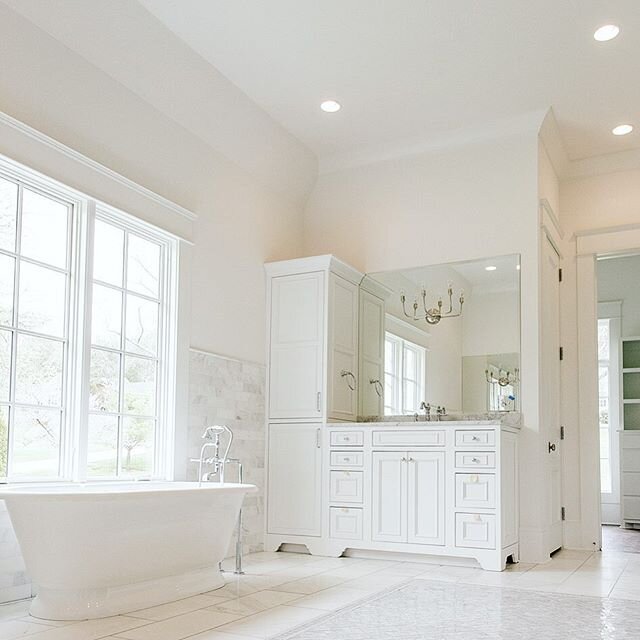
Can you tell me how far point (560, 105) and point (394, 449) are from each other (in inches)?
104

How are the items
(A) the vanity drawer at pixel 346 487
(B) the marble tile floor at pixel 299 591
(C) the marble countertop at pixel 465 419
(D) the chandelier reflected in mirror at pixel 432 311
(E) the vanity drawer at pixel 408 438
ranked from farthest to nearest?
(D) the chandelier reflected in mirror at pixel 432 311 < (A) the vanity drawer at pixel 346 487 < (C) the marble countertop at pixel 465 419 < (E) the vanity drawer at pixel 408 438 < (B) the marble tile floor at pixel 299 591

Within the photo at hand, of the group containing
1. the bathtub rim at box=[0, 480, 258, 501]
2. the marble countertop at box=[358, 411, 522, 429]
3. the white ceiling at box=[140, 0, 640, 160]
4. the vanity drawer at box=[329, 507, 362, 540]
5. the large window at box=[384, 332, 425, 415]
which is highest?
the white ceiling at box=[140, 0, 640, 160]

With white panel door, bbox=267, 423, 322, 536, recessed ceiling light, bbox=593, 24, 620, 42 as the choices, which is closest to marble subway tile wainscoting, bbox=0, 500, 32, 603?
white panel door, bbox=267, 423, 322, 536

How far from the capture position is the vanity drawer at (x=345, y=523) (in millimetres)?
5168

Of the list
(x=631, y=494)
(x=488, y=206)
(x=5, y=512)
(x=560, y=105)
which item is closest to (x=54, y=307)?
(x=5, y=512)

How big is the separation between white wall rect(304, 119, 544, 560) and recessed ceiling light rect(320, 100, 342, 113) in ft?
2.73

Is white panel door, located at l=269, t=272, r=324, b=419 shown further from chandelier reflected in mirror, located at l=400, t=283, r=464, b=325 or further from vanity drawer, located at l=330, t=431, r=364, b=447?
chandelier reflected in mirror, located at l=400, t=283, r=464, b=325

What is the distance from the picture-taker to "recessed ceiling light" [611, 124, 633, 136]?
5.63 metres

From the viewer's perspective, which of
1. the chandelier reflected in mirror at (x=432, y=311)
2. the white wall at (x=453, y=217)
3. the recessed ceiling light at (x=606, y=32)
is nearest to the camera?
the recessed ceiling light at (x=606, y=32)

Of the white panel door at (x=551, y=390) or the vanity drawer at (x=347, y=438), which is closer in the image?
the vanity drawer at (x=347, y=438)

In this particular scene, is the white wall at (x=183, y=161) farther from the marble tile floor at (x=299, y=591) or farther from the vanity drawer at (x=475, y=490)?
the vanity drawer at (x=475, y=490)

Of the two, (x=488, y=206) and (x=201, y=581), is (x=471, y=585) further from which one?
(x=488, y=206)

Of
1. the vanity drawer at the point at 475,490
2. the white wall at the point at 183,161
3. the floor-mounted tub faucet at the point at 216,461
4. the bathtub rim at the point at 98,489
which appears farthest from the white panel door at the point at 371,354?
the bathtub rim at the point at 98,489

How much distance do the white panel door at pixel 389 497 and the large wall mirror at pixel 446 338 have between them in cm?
71
